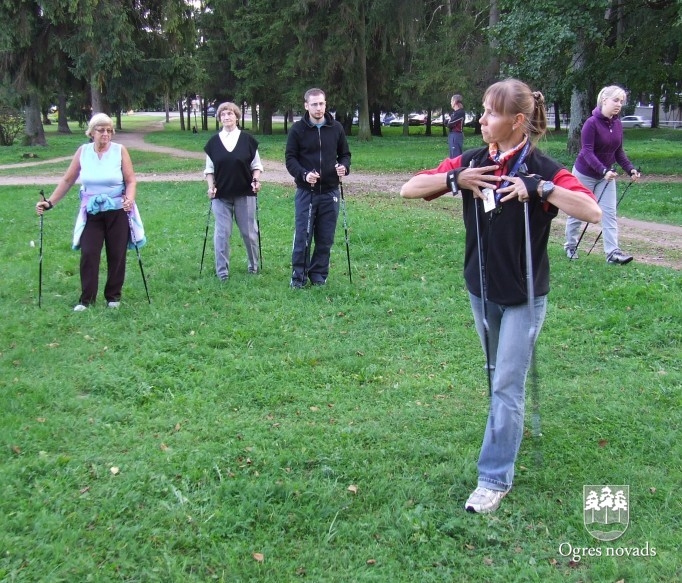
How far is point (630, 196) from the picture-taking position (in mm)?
15258

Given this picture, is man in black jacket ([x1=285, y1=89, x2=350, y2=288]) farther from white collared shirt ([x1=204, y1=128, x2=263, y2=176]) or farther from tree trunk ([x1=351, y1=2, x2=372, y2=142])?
tree trunk ([x1=351, y1=2, x2=372, y2=142])

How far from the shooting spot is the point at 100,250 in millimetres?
7332

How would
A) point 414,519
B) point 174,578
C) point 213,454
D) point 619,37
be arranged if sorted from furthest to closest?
1. point 619,37
2. point 213,454
3. point 414,519
4. point 174,578

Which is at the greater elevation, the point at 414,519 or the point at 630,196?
the point at 630,196

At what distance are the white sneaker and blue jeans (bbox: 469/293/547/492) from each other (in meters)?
0.03

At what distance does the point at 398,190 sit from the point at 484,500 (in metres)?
14.0

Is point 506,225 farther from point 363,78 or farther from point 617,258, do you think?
point 363,78

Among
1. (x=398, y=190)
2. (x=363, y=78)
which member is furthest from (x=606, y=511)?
(x=363, y=78)

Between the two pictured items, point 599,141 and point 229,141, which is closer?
point 229,141

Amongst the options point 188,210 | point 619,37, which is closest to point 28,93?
point 188,210

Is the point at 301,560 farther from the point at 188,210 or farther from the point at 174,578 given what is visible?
the point at 188,210

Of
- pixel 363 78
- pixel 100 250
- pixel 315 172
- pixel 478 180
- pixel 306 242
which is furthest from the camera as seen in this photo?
pixel 363 78

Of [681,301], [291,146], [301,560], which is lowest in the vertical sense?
[301,560]

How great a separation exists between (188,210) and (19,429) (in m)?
9.83
